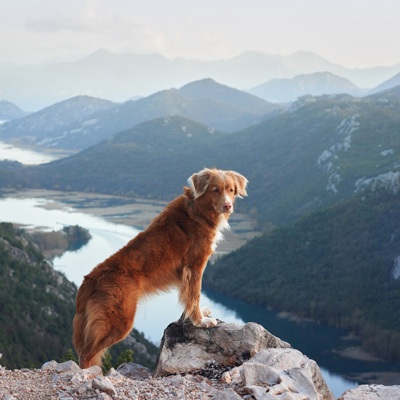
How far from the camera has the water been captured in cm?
5994

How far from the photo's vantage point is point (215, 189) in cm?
730

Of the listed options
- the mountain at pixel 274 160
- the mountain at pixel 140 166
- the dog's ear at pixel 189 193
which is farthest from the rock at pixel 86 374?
the mountain at pixel 140 166

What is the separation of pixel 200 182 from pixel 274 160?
5389 inches

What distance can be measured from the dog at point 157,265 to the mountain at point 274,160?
78858 millimetres

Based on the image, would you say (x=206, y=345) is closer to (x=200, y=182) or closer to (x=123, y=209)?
(x=200, y=182)

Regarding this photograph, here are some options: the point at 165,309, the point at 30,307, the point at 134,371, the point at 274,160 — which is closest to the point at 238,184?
the point at 134,371

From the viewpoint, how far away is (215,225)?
757cm

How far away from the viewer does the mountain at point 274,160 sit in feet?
362

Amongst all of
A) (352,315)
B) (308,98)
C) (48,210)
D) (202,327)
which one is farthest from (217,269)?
(308,98)

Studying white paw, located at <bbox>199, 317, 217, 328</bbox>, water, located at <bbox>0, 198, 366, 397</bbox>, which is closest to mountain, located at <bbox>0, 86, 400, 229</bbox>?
water, located at <bbox>0, 198, 366, 397</bbox>

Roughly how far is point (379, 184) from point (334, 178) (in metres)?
25.6

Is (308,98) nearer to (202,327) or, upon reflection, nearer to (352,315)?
(352,315)

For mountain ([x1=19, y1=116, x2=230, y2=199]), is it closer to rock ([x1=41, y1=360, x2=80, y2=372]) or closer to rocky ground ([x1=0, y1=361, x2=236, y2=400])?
rock ([x1=41, y1=360, x2=80, y2=372])

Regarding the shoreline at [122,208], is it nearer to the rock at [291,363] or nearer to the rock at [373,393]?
the rock at [291,363]
